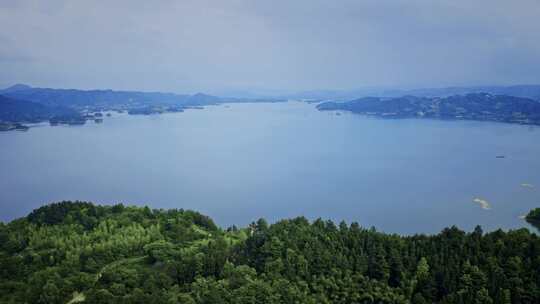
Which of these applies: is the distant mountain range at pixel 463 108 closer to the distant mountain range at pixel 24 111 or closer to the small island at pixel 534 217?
the small island at pixel 534 217

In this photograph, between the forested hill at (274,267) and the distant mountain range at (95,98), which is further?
the distant mountain range at (95,98)

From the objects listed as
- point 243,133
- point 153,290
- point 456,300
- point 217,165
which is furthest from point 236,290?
point 243,133

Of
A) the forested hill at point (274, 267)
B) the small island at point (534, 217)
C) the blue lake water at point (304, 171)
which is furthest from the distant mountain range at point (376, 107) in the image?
the forested hill at point (274, 267)

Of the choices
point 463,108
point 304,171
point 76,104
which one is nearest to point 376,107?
point 463,108

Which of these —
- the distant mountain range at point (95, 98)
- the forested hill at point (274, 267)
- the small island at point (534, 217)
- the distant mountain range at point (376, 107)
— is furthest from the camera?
the distant mountain range at point (95, 98)

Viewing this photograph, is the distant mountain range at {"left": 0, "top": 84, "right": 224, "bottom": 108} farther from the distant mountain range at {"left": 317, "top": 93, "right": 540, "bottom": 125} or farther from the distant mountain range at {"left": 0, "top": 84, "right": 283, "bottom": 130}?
the distant mountain range at {"left": 317, "top": 93, "right": 540, "bottom": 125}

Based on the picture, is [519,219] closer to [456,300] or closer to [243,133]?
[456,300]
